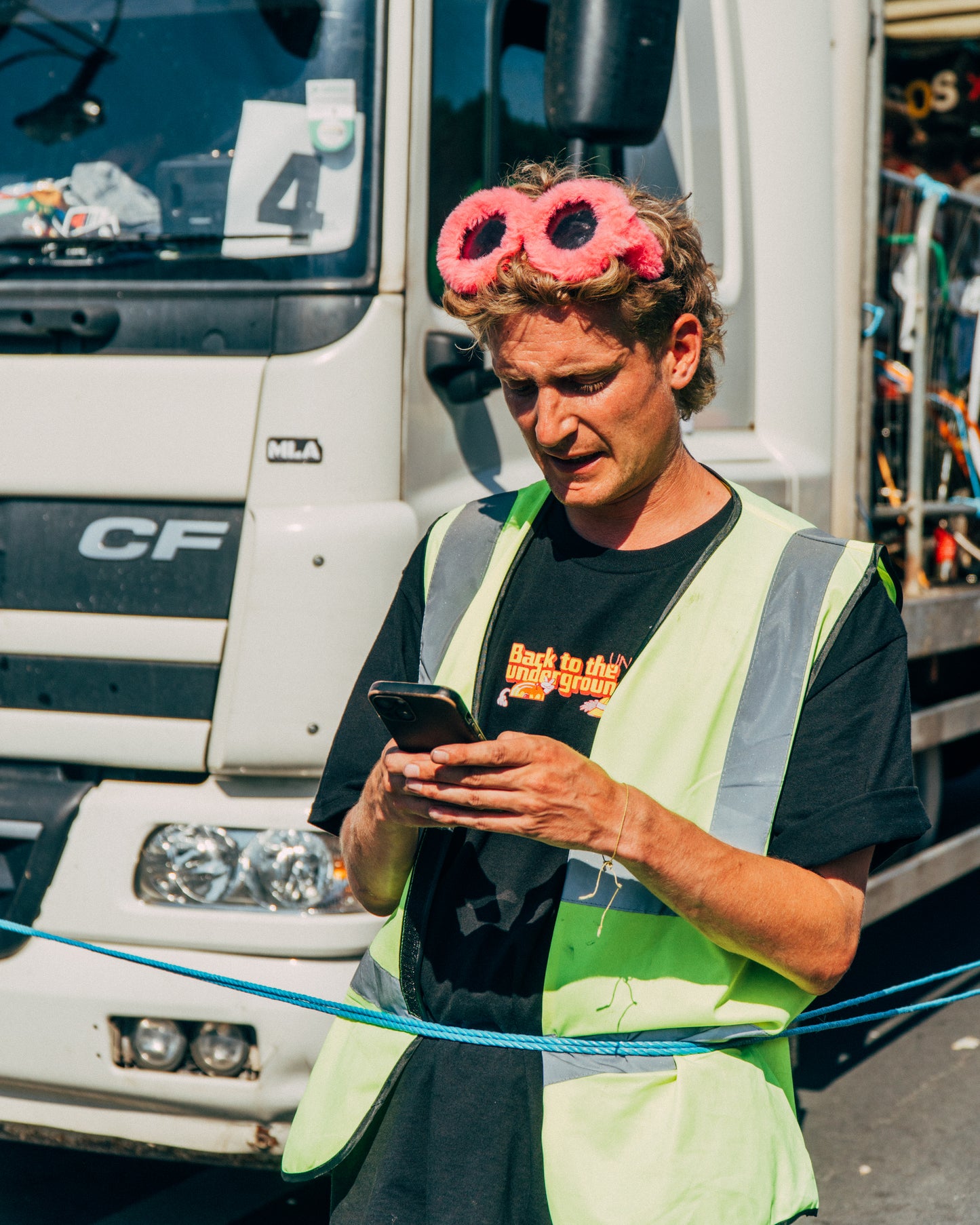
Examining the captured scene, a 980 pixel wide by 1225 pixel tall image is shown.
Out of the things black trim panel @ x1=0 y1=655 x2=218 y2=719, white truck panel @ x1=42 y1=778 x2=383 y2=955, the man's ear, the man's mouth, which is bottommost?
white truck panel @ x1=42 y1=778 x2=383 y2=955

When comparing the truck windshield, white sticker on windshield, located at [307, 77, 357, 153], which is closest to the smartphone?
→ the truck windshield

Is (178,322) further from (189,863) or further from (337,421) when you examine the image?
(189,863)

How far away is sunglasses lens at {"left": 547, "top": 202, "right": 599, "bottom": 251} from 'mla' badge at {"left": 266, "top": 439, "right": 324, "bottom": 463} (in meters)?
1.05

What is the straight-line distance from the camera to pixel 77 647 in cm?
268

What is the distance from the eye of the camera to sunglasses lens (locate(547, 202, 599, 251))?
1584 mm

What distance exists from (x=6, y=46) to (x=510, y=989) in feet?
7.74

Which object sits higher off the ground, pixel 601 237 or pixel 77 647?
pixel 601 237

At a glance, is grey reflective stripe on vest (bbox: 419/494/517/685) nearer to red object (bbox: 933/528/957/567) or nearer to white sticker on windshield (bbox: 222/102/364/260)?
white sticker on windshield (bbox: 222/102/364/260)

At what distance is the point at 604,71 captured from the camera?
7.89 ft

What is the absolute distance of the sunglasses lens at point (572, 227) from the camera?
1.58 meters

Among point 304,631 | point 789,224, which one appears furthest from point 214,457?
point 789,224

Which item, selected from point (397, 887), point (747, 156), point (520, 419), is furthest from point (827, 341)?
point (397, 887)

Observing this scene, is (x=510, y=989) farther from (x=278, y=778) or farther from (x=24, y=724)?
(x=24, y=724)

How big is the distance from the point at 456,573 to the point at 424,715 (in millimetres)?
372
